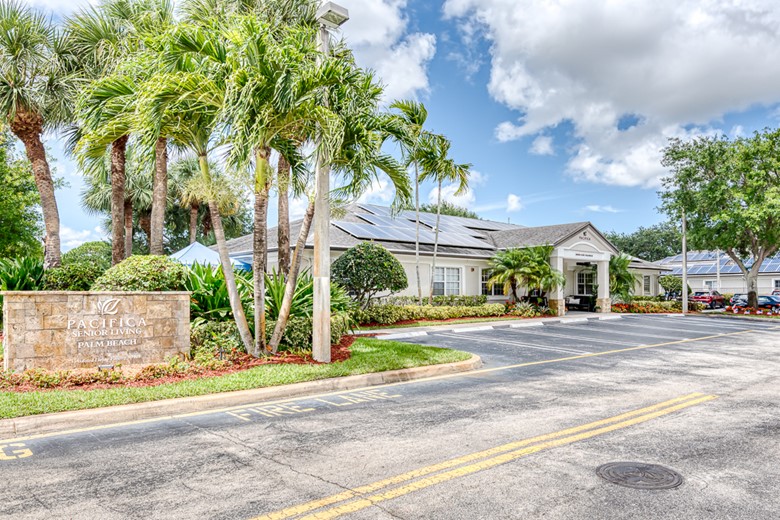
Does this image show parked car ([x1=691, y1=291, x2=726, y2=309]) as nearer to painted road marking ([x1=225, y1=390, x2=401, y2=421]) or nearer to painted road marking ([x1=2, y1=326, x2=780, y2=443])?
painted road marking ([x1=2, y1=326, x2=780, y2=443])

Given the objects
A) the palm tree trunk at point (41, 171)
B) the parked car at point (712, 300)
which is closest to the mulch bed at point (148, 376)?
the palm tree trunk at point (41, 171)

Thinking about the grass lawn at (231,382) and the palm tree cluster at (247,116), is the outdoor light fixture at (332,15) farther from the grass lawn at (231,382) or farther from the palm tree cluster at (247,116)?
the grass lawn at (231,382)

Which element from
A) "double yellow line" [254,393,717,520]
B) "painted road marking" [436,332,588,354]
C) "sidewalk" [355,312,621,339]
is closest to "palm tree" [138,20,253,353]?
"double yellow line" [254,393,717,520]

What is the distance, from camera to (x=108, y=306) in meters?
9.36

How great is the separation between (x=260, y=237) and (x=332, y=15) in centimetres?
455

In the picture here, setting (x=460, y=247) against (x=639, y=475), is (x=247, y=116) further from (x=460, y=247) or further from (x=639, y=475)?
(x=460, y=247)

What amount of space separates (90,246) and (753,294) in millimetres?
46229

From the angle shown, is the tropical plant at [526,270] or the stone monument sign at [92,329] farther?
the tropical plant at [526,270]

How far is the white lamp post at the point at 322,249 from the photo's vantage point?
33.7 feet

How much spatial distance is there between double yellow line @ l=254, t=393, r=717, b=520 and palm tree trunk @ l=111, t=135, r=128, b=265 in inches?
567

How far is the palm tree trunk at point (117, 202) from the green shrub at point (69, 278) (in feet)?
8.05

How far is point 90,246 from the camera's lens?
38875mm

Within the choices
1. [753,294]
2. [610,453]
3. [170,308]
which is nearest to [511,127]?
[753,294]

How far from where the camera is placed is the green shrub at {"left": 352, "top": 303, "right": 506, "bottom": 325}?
19.4 metres
